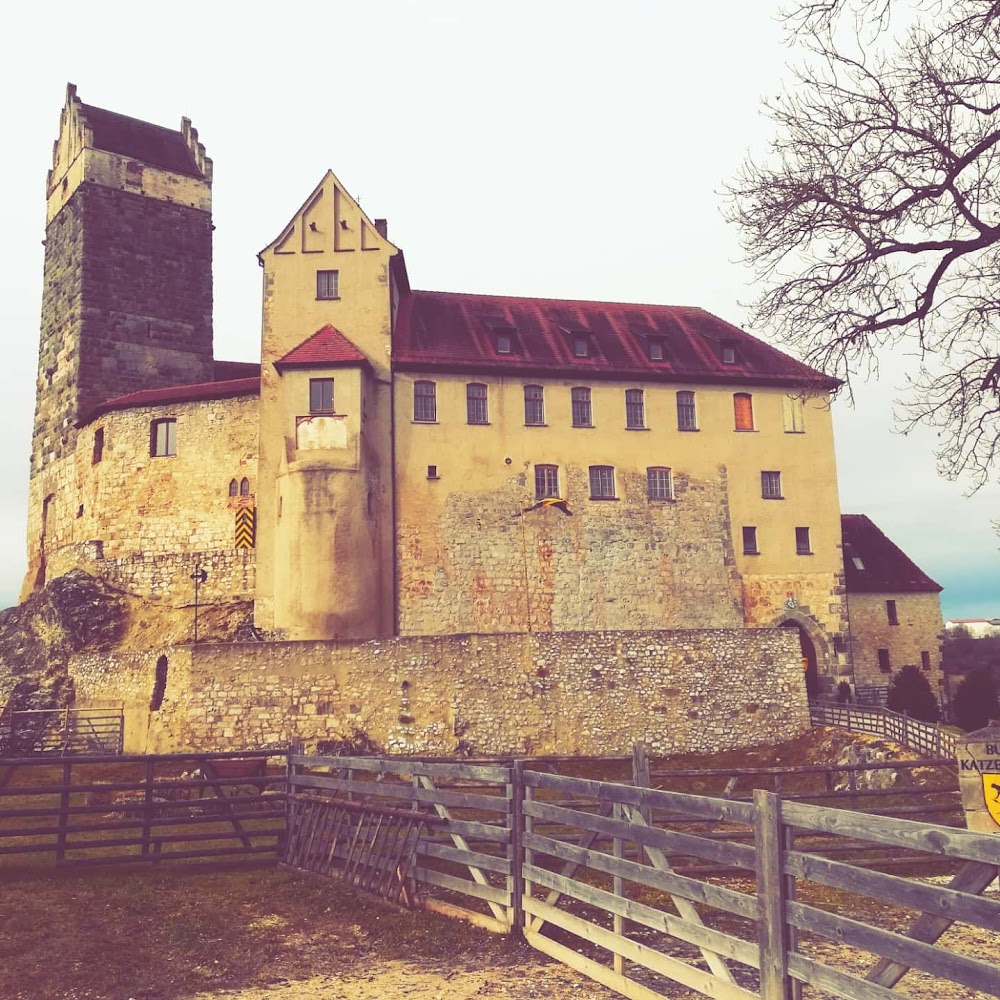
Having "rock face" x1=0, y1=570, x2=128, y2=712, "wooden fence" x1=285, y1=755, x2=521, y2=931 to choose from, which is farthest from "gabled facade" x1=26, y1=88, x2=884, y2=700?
"wooden fence" x1=285, y1=755, x2=521, y2=931

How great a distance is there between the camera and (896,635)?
38.8 metres

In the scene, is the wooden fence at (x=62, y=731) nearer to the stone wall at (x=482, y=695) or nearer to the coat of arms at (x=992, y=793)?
the stone wall at (x=482, y=695)

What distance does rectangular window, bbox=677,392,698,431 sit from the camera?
3466cm

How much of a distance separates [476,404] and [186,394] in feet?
34.9

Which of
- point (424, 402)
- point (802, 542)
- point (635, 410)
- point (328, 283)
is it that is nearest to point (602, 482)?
point (635, 410)

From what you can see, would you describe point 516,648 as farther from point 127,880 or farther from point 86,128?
point 86,128

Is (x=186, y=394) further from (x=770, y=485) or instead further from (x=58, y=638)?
(x=770, y=485)

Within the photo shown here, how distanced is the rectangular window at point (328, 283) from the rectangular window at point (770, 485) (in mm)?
16823

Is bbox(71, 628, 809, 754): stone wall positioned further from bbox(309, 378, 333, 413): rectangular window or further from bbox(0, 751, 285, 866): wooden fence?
bbox(0, 751, 285, 866): wooden fence

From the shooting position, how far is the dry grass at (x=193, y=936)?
781cm

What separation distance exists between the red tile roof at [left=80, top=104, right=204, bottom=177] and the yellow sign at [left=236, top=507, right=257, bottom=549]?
696 inches

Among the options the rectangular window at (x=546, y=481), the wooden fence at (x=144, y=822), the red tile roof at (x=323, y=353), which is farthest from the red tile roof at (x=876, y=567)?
the wooden fence at (x=144, y=822)

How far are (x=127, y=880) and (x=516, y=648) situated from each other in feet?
55.5

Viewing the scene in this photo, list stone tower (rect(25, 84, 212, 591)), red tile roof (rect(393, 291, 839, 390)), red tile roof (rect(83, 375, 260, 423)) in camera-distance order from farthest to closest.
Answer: stone tower (rect(25, 84, 212, 591))
red tile roof (rect(393, 291, 839, 390))
red tile roof (rect(83, 375, 260, 423))
